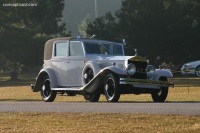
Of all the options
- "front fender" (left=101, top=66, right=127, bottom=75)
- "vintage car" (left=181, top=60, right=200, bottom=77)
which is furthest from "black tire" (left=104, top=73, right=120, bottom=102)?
"vintage car" (left=181, top=60, right=200, bottom=77)

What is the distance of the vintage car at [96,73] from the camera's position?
1992cm

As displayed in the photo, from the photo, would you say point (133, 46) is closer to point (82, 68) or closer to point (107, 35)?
point (107, 35)

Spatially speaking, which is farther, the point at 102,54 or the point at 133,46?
the point at 133,46

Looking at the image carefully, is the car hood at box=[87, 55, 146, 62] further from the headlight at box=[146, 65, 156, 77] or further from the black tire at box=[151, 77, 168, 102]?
the black tire at box=[151, 77, 168, 102]

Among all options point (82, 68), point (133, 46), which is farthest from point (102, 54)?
point (133, 46)

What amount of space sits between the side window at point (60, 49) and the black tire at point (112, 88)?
2818 millimetres

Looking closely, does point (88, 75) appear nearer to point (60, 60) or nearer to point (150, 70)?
point (60, 60)

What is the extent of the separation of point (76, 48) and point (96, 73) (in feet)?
6.32

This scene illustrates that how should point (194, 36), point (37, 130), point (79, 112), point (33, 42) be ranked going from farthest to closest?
point (33, 42)
point (194, 36)
point (79, 112)
point (37, 130)

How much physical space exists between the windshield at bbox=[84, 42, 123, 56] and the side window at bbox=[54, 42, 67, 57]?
0.97m

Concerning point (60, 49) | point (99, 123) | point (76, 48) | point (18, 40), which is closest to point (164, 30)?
point (18, 40)

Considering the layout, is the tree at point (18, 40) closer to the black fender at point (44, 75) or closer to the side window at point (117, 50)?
the black fender at point (44, 75)

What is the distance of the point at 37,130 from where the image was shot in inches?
476

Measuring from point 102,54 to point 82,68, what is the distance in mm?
993
